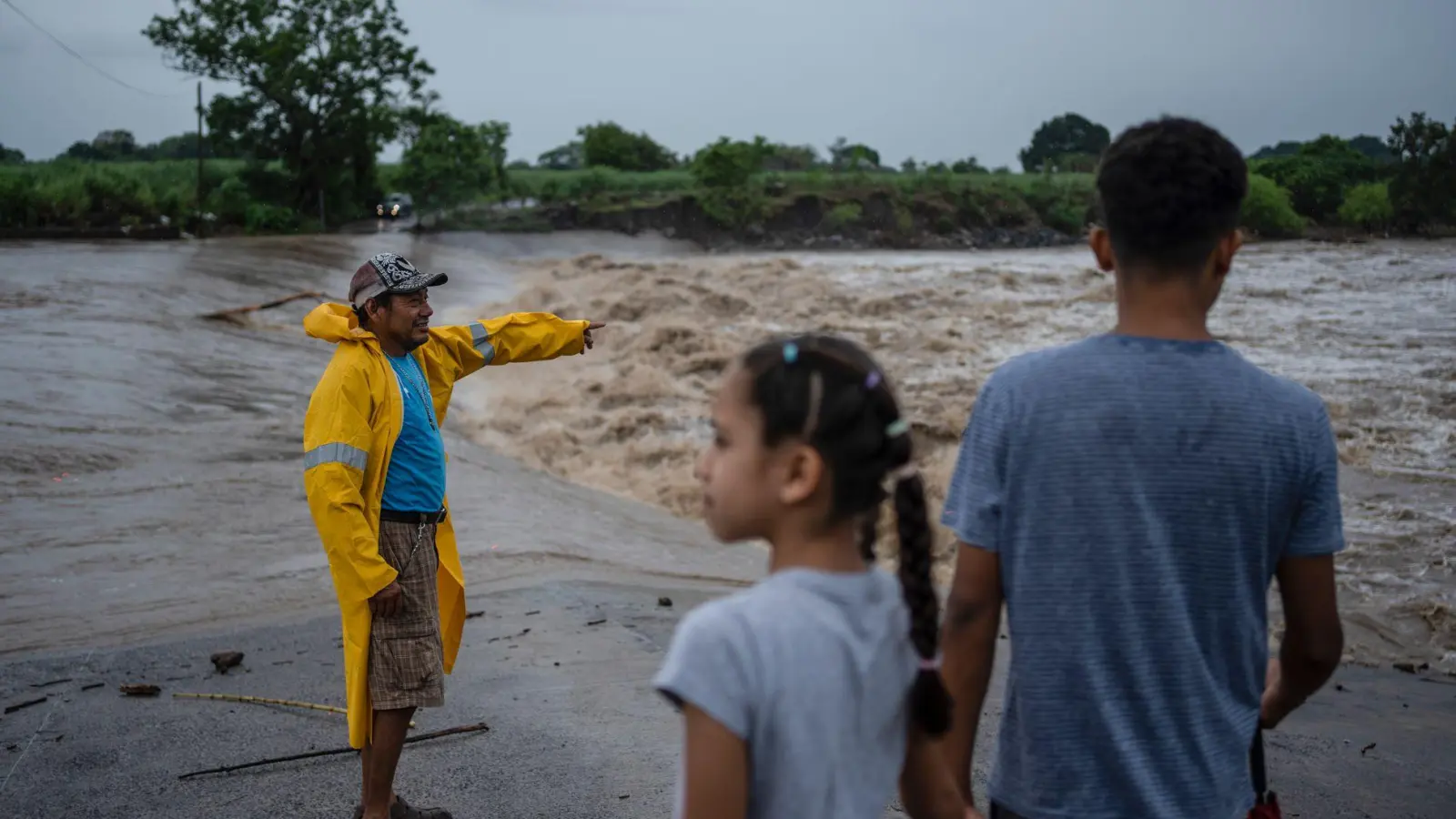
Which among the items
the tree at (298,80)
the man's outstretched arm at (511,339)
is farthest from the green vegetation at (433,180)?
the man's outstretched arm at (511,339)

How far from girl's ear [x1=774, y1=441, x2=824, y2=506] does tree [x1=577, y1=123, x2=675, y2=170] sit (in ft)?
260

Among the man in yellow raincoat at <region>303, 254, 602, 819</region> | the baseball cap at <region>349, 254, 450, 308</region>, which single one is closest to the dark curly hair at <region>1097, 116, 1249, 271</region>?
the man in yellow raincoat at <region>303, 254, 602, 819</region>

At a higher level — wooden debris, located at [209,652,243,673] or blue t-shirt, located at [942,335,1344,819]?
blue t-shirt, located at [942,335,1344,819]

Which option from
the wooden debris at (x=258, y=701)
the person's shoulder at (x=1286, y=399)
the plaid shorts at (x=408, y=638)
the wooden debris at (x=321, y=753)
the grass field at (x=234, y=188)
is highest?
the grass field at (x=234, y=188)

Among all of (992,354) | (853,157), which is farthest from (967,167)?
(992,354)

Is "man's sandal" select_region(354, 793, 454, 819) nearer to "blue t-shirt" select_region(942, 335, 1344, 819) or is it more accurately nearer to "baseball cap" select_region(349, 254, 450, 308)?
"baseball cap" select_region(349, 254, 450, 308)

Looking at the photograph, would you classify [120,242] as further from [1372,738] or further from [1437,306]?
[1372,738]

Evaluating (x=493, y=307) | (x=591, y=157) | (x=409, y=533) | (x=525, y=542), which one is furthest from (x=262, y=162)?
(x=409, y=533)

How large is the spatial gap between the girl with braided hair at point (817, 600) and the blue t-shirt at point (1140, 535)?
242 millimetres


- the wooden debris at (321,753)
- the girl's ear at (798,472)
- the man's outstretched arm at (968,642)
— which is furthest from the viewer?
the wooden debris at (321,753)

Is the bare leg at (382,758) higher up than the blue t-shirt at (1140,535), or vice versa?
the blue t-shirt at (1140,535)

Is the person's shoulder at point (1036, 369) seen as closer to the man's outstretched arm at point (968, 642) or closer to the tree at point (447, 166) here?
the man's outstretched arm at point (968, 642)

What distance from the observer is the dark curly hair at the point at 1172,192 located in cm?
203

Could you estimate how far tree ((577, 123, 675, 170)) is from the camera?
80.9 metres
